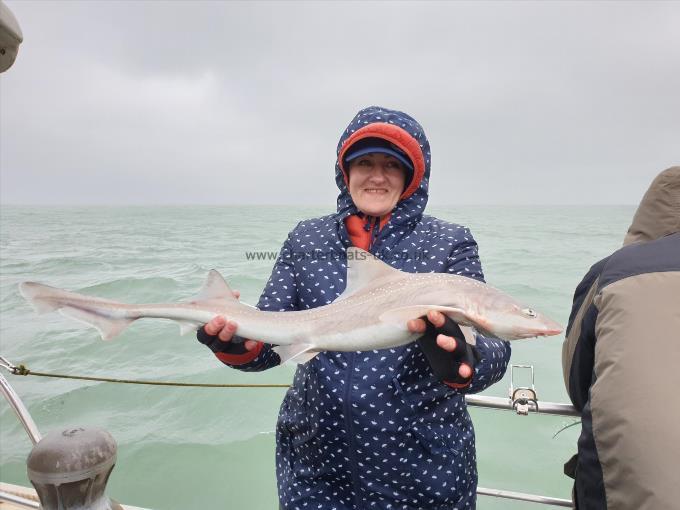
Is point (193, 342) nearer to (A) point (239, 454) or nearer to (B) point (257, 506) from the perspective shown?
(A) point (239, 454)

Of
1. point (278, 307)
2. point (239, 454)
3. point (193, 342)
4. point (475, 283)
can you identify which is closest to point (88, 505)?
point (278, 307)

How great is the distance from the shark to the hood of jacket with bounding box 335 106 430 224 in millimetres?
418

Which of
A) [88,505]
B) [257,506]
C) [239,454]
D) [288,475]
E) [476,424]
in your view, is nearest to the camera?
[88,505]

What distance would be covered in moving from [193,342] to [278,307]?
10699mm

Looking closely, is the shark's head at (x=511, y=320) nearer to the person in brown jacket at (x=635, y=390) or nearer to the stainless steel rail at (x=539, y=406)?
the person in brown jacket at (x=635, y=390)

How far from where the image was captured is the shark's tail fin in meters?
2.20

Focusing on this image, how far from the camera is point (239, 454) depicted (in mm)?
7391

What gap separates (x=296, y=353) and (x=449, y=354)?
0.77m

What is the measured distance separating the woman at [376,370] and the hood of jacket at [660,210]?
2.91 ft

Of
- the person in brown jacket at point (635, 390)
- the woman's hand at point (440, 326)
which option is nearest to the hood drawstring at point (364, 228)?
the woman's hand at point (440, 326)

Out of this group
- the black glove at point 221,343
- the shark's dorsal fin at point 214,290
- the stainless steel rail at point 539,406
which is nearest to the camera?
the black glove at point 221,343

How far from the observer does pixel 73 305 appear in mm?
2299

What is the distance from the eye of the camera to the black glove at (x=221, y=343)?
7.91 feet

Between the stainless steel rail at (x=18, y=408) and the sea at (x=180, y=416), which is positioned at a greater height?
the stainless steel rail at (x=18, y=408)
